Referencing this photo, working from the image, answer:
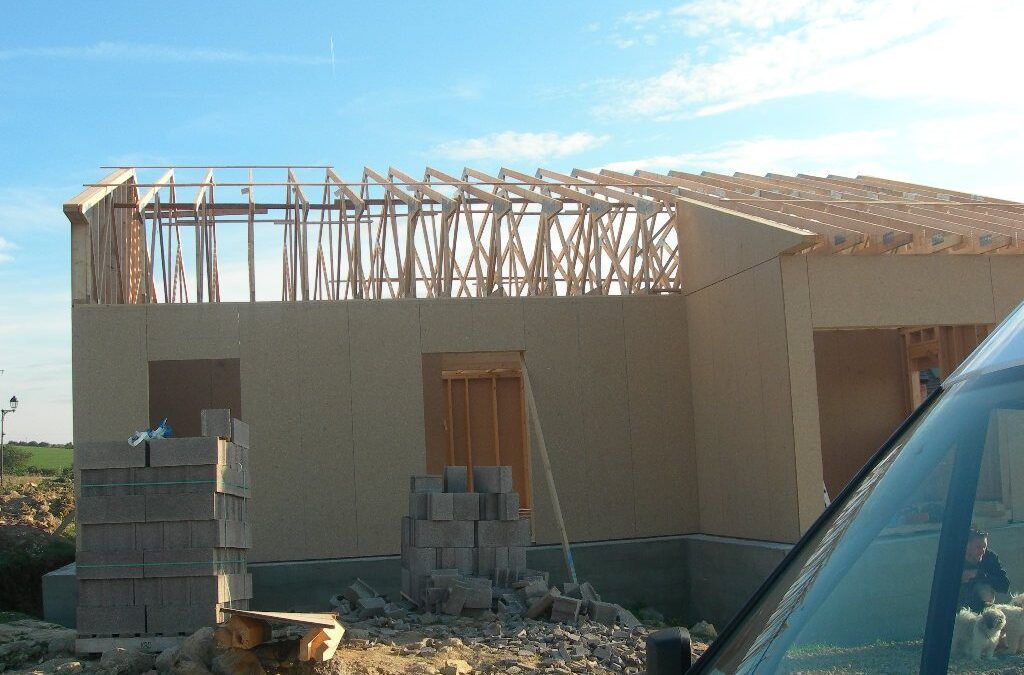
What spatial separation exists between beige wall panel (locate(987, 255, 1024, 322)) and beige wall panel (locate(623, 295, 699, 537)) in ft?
13.0

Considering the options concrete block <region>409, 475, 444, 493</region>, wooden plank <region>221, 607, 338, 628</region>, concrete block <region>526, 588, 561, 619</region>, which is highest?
concrete block <region>409, 475, 444, 493</region>

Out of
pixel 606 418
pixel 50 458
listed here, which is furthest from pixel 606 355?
pixel 50 458

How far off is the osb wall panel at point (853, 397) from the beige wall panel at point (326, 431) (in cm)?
737

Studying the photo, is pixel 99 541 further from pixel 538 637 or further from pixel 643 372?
pixel 643 372

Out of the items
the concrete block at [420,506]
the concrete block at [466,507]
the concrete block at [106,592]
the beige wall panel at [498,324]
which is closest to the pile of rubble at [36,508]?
the beige wall panel at [498,324]

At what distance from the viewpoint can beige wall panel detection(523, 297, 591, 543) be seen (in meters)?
13.9

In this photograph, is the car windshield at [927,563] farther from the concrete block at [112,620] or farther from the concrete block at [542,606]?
the concrete block at [542,606]

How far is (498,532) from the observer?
10906mm

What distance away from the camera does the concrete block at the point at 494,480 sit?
10984mm

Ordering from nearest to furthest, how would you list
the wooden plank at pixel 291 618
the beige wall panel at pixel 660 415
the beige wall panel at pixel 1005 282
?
1. the wooden plank at pixel 291 618
2. the beige wall panel at pixel 1005 282
3. the beige wall panel at pixel 660 415

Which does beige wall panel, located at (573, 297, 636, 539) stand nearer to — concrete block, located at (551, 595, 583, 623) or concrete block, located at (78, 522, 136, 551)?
concrete block, located at (551, 595, 583, 623)

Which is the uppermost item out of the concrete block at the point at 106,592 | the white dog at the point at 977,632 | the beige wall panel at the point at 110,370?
the beige wall panel at the point at 110,370

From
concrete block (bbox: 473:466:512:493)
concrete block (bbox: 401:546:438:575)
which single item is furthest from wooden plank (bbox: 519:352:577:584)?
concrete block (bbox: 401:546:438:575)

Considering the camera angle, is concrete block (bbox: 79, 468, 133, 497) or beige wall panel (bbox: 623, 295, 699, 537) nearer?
concrete block (bbox: 79, 468, 133, 497)
